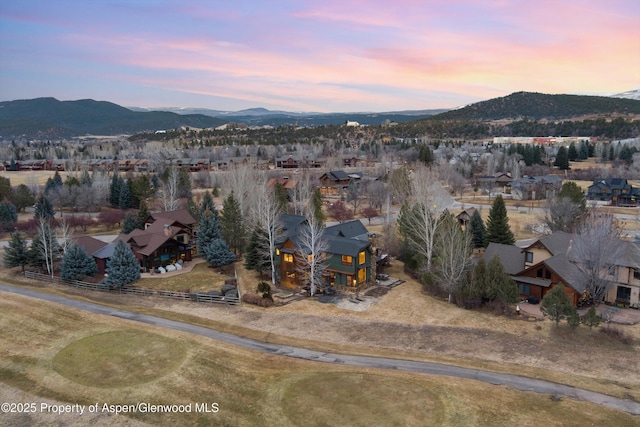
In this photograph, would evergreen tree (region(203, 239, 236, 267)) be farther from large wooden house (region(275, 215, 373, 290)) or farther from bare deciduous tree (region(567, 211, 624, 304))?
bare deciduous tree (region(567, 211, 624, 304))

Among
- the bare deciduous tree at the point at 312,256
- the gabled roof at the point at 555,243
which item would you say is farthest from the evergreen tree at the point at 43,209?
the gabled roof at the point at 555,243

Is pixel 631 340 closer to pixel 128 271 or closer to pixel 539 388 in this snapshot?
pixel 539 388

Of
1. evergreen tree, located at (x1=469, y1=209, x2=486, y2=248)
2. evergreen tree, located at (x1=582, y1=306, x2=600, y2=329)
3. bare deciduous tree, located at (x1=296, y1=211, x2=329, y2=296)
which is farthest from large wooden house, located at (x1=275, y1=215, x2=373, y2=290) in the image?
evergreen tree, located at (x1=582, y1=306, x2=600, y2=329)

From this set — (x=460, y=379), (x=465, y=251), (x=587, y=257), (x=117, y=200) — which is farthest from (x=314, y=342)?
(x=117, y=200)

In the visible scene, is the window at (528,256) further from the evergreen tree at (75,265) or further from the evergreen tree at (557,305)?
the evergreen tree at (75,265)

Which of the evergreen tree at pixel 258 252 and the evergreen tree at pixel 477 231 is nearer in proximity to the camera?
the evergreen tree at pixel 258 252
